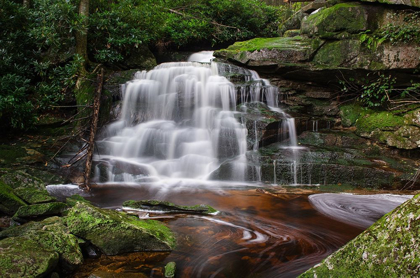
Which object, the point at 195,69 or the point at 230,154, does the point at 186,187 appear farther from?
the point at 195,69

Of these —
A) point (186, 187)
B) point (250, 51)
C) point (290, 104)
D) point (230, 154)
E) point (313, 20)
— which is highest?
point (313, 20)

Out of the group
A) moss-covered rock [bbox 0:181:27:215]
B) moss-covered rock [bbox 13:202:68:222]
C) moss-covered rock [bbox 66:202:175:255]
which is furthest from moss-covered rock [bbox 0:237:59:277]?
moss-covered rock [bbox 0:181:27:215]

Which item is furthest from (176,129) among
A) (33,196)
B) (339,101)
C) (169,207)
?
(339,101)

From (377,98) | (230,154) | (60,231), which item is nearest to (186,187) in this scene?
(230,154)

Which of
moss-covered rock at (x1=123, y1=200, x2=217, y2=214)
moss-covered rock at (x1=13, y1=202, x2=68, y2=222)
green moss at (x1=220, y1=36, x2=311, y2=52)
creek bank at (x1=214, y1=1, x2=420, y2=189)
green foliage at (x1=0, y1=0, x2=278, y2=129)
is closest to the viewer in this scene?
moss-covered rock at (x1=13, y1=202, x2=68, y2=222)

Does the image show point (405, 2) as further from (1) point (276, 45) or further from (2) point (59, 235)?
(2) point (59, 235)

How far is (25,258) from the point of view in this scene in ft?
8.91

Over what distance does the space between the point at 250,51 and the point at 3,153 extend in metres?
7.93

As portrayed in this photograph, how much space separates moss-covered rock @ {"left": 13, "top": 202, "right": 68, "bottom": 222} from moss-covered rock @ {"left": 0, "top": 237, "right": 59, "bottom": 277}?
101 cm

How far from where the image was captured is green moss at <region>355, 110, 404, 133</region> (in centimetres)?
823

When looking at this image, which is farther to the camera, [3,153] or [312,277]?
[3,153]

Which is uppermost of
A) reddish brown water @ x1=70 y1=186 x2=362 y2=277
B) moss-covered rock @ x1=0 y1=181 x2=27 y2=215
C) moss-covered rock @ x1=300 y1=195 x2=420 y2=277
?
moss-covered rock @ x1=300 y1=195 x2=420 y2=277

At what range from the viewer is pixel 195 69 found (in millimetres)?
10625

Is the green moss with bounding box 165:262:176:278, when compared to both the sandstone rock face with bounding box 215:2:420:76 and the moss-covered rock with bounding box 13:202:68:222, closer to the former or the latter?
the moss-covered rock with bounding box 13:202:68:222
